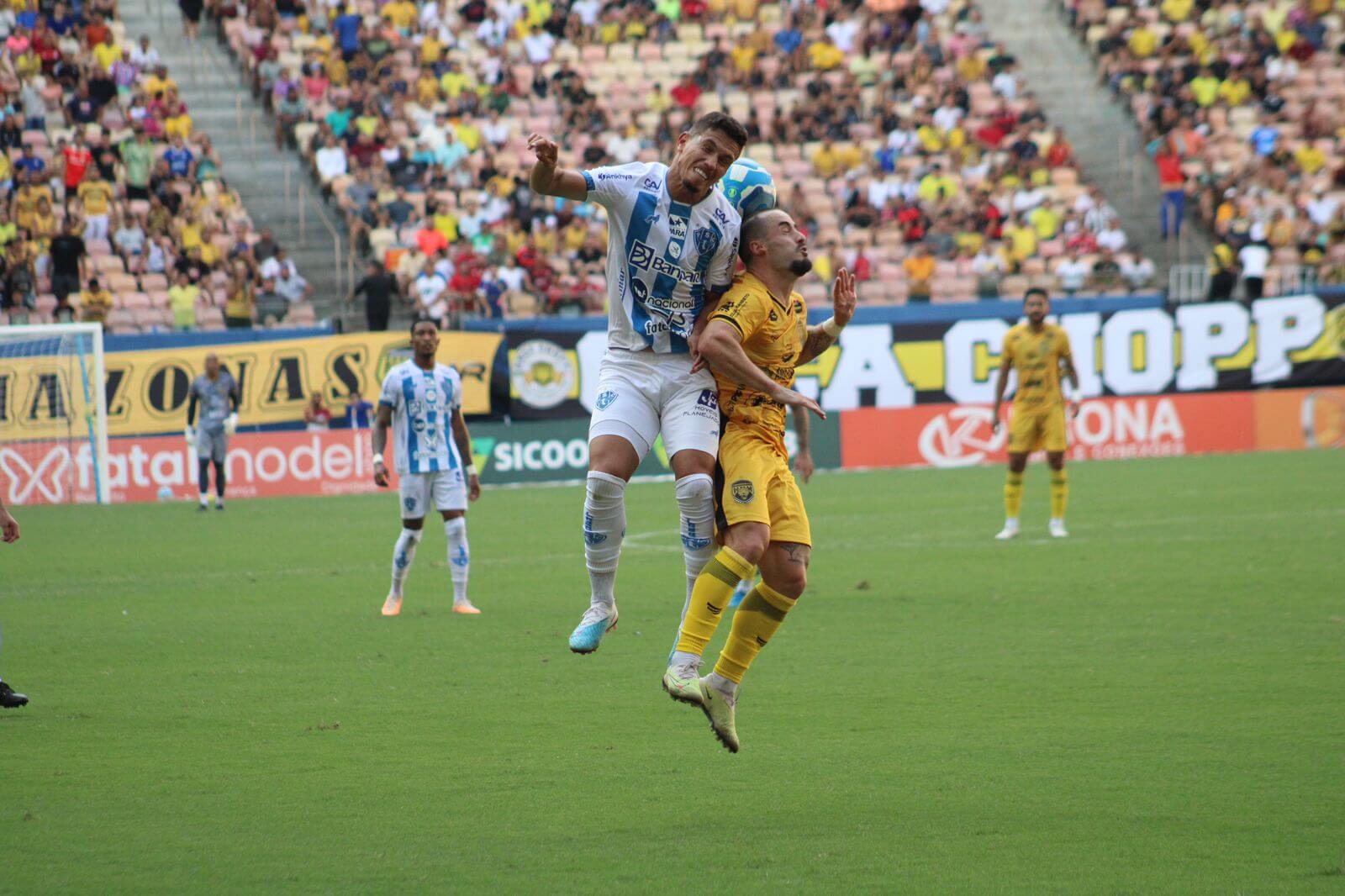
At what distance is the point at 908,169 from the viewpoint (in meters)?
30.6

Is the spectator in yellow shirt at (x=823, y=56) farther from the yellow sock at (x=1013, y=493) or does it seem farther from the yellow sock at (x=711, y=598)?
the yellow sock at (x=711, y=598)

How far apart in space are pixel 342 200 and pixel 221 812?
72.8 ft

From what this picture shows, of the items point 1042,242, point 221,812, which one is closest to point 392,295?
point 1042,242

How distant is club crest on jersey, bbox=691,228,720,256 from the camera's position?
7.05 metres

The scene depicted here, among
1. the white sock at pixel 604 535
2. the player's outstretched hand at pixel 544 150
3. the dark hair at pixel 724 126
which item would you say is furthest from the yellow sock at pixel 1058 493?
the player's outstretched hand at pixel 544 150

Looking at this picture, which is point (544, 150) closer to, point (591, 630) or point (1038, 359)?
point (591, 630)

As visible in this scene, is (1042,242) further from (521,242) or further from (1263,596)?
(1263,596)

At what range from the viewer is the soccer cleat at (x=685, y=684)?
6551 millimetres

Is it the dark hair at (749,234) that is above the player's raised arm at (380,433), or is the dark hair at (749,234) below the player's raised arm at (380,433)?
above

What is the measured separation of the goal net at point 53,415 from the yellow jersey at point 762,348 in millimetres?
16033

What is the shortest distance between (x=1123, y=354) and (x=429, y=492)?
17.8 m

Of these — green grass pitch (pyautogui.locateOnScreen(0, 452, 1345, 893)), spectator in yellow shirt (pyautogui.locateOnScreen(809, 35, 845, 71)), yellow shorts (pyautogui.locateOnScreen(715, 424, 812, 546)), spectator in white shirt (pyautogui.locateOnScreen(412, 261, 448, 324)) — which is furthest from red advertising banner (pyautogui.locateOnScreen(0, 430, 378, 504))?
yellow shorts (pyautogui.locateOnScreen(715, 424, 812, 546))

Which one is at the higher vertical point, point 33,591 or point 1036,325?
point 1036,325

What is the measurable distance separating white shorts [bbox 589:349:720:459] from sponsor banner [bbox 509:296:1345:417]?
19.3m
